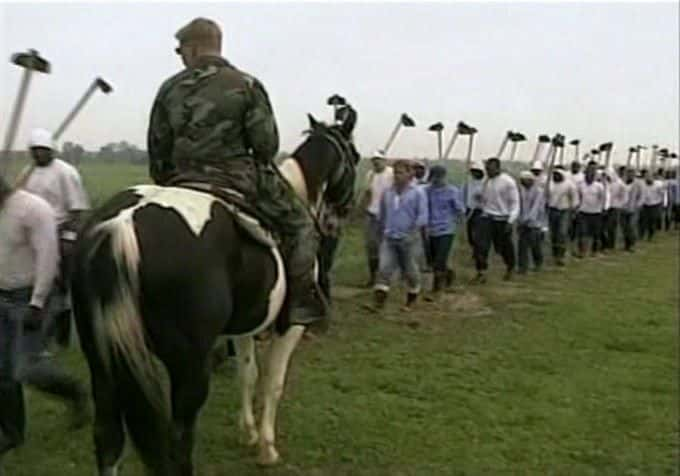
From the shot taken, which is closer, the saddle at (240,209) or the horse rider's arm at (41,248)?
the saddle at (240,209)

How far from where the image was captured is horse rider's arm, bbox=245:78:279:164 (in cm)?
530

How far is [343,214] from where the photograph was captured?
729 cm

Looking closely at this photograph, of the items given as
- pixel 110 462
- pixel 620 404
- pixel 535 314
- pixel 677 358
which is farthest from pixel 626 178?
pixel 110 462

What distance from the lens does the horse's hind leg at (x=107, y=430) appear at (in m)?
4.70

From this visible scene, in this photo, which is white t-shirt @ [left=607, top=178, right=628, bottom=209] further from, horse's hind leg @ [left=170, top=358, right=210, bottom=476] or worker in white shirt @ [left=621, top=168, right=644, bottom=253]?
horse's hind leg @ [left=170, top=358, right=210, bottom=476]

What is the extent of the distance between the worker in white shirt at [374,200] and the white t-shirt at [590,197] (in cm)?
792

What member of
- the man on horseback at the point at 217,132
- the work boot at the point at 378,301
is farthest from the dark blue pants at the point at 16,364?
the work boot at the point at 378,301

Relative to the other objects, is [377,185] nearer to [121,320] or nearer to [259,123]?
[259,123]

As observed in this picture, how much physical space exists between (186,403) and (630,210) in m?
21.7

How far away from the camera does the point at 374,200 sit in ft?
45.2

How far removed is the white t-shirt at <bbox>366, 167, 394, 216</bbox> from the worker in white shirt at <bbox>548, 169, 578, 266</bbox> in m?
6.60

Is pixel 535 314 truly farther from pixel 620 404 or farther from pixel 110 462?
pixel 110 462

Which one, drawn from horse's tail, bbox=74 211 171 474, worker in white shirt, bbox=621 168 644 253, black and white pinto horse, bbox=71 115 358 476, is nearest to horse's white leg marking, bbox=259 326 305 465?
black and white pinto horse, bbox=71 115 358 476

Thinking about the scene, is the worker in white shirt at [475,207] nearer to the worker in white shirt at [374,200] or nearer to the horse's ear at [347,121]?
the worker in white shirt at [374,200]
